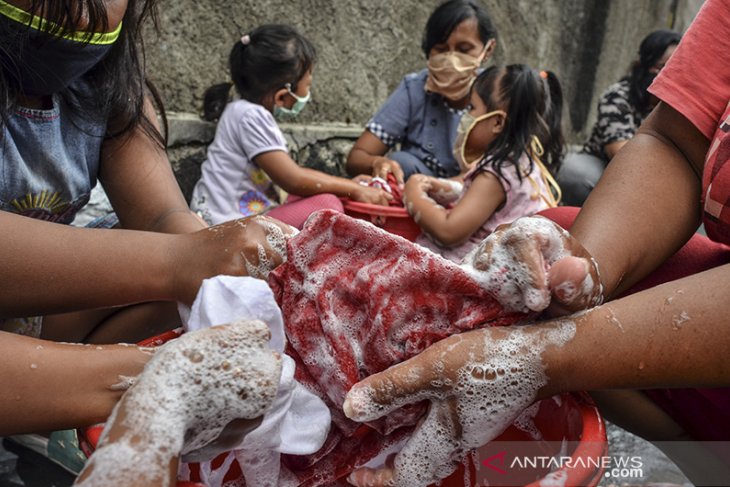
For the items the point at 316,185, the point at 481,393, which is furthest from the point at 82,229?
the point at 316,185

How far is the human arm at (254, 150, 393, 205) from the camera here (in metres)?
2.42

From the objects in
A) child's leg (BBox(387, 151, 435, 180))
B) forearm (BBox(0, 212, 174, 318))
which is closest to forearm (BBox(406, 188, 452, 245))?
child's leg (BBox(387, 151, 435, 180))

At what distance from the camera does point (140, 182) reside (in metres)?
1.36

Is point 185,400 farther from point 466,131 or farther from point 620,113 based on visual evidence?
point 620,113

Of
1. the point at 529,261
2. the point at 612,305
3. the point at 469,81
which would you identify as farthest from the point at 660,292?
the point at 469,81

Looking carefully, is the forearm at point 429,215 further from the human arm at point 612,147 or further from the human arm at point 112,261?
the human arm at point 612,147

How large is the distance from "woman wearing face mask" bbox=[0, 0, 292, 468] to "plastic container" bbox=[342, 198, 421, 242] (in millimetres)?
843

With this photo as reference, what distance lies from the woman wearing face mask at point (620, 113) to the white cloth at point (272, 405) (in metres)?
2.78

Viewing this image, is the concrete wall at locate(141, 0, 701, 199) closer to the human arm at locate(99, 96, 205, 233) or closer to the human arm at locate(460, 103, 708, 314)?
the human arm at locate(99, 96, 205, 233)

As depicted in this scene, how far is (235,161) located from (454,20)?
112 centimetres

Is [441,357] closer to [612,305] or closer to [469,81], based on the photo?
[612,305]

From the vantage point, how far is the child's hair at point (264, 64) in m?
2.64

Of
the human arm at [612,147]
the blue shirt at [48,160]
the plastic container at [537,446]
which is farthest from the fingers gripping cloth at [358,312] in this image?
the human arm at [612,147]

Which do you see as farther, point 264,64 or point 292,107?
point 292,107
